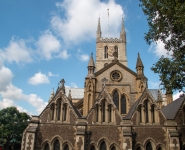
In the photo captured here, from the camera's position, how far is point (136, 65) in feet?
101

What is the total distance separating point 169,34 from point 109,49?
47.2 meters

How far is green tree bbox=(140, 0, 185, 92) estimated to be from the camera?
49.4 ft

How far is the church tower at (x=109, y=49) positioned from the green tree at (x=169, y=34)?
44189mm

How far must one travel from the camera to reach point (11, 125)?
4903 cm

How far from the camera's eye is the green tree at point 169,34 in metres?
15.0

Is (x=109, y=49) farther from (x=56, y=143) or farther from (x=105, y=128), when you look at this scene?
(x=56, y=143)

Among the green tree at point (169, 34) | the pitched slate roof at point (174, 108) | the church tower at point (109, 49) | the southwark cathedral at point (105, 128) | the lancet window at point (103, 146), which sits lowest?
the lancet window at point (103, 146)

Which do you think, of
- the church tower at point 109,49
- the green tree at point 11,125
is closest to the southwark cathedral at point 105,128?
the green tree at point 11,125

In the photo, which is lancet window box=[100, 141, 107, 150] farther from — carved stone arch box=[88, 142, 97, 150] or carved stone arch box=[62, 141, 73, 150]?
carved stone arch box=[62, 141, 73, 150]

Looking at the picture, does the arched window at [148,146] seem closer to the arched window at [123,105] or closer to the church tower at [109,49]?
the arched window at [123,105]

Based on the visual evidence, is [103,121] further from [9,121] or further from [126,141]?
[9,121]

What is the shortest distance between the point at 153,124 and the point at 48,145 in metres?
10.1

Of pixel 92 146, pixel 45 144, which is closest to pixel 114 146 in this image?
pixel 92 146

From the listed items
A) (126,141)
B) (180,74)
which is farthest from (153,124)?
(180,74)
